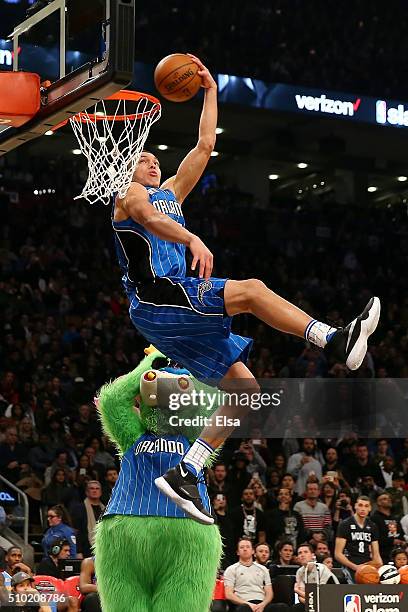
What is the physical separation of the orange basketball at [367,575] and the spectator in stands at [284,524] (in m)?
1.86

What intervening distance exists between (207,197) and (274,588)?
48.3ft

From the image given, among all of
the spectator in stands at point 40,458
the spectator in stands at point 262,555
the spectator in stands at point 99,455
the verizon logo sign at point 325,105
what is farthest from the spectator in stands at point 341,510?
the verizon logo sign at point 325,105

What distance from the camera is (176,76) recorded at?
7.21 meters

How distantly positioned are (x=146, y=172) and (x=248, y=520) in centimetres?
774

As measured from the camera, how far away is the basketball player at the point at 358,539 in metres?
13.7

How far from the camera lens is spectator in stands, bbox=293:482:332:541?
48.5ft


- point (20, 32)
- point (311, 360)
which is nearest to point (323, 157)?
point (311, 360)

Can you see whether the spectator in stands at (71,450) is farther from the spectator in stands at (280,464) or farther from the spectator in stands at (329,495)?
the spectator in stands at (329,495)

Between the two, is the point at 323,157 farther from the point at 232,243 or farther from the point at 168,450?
the point at 168,450

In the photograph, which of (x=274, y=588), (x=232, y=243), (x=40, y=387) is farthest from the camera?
(x=232, y=243)

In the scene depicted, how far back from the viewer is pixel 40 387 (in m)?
18.3

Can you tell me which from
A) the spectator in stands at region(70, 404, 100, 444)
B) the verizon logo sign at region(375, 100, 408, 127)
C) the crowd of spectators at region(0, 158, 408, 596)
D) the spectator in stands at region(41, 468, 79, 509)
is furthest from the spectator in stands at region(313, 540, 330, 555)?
the verizon logo sign at region(375, 100, 408, 127)

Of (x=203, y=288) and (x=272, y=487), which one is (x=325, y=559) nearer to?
(x=272, y=487)

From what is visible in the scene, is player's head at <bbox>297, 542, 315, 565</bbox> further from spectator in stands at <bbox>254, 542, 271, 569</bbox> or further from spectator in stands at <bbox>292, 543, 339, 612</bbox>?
spectator in stands at <bbox>254, 542, 271, 569</bbox>
